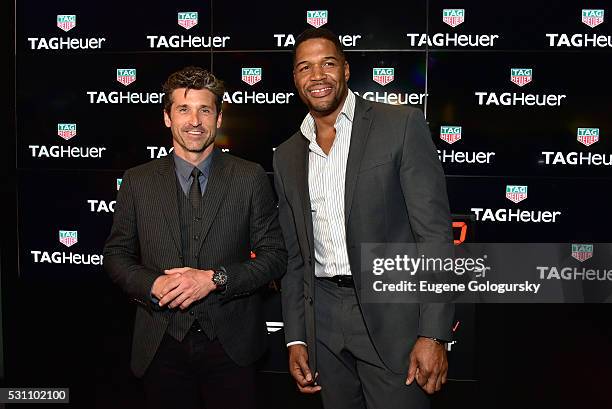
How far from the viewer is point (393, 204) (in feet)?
5.32

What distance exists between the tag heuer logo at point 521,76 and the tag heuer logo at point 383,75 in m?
0.72

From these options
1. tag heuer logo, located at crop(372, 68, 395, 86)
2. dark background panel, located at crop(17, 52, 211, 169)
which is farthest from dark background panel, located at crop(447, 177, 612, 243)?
dark background panel, located at crop(17, 52, 211, 169)

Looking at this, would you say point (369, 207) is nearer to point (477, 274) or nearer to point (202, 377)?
point (202, 377)

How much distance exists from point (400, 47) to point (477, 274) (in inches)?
57.3

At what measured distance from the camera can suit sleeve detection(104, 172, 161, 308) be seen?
1.65m

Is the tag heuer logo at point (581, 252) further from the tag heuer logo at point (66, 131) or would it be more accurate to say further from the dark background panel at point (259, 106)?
the tag heuer logo at point (66, 131)

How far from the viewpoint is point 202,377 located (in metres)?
1.69

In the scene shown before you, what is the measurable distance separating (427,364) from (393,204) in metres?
0.45

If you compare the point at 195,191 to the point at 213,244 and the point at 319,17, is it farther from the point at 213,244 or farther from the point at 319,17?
the point at 319,17

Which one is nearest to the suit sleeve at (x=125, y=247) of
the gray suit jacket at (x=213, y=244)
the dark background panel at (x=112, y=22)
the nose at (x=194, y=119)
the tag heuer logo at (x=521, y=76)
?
the gray suit jacket at (x=213, y=244)

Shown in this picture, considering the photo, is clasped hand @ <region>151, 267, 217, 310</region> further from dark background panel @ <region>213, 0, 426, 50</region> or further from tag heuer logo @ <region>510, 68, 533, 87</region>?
tag heuer logo @ <region>510, 68, 533, 87</region>

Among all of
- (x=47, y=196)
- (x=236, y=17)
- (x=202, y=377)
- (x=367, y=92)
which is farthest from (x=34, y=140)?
(x=202, y=377)

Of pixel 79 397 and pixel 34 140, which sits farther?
pixel 34 140

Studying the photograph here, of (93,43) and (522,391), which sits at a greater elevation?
(93,43)
